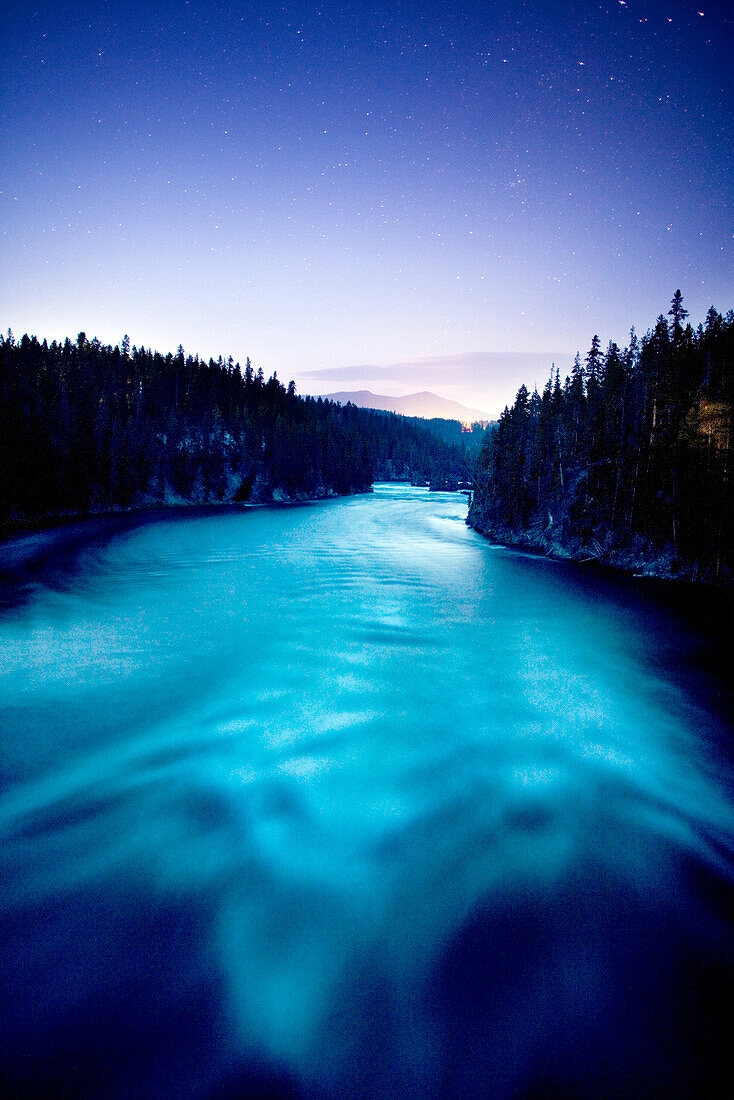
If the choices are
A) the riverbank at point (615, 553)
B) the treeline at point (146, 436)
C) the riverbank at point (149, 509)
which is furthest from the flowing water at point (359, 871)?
the treeline at point (146, 436)

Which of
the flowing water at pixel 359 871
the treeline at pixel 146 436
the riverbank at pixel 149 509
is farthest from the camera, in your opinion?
the treeline at pixel 146 436

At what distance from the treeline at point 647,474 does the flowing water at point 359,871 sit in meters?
14.7

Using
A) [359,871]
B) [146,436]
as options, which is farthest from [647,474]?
[146,436]

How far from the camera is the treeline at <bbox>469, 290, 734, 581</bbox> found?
25.2 meters

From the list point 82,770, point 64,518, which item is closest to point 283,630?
point 82,770

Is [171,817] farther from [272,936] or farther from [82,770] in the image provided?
[272,936]

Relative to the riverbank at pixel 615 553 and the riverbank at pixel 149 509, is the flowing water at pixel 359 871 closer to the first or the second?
the riverbank at pixel 615 553

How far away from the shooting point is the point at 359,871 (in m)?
5.57

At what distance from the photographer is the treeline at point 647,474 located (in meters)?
25.2

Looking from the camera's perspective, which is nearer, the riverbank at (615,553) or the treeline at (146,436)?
the riverbank at (615,553)

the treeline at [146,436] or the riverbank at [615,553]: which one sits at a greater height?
the treeline at [146,436]

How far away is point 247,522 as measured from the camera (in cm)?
5616

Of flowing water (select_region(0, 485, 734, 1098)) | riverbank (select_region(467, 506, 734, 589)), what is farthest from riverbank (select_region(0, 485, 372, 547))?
riverbank (select_region(467, 506, 734, 589))

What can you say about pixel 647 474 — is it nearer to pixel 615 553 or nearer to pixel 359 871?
pixel 615 553
